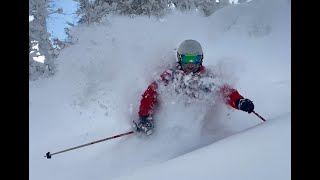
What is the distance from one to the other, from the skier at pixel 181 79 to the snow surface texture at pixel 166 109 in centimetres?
16

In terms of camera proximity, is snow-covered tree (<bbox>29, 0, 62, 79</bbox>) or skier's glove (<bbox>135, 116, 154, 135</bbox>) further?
snow-covered tree (<bbox>29, 0, 62, 79</bbox>)

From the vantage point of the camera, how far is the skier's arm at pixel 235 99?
462 cm

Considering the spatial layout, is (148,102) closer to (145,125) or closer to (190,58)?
(145,125)

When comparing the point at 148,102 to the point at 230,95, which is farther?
the point at 148,102

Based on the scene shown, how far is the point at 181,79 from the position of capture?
17.1 ft

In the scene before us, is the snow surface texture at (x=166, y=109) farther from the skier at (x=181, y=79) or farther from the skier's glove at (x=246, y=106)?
the skier's glove at (x=246, y=106)

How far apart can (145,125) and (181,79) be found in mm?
875

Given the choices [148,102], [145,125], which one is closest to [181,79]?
[148,102]

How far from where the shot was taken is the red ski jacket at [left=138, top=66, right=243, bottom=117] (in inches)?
197

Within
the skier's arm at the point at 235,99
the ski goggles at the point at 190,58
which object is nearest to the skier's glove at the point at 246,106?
the skier's arm at the point at 235,99

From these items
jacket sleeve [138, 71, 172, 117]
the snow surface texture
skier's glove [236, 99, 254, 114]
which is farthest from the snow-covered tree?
skier's glove [236, 99, 254, 114]

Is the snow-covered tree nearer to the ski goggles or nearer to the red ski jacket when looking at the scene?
the red ski jacket
